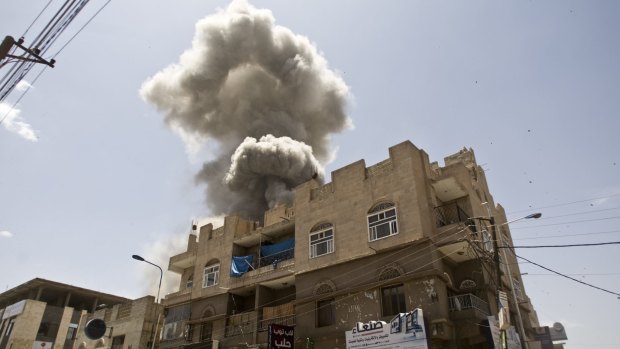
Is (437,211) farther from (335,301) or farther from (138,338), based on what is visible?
(138,338)

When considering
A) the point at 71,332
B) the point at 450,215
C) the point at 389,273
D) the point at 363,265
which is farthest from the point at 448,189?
the point at 71,332

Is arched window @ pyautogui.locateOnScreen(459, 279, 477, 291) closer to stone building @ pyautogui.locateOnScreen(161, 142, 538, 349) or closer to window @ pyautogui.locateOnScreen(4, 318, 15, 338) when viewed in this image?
stone building @ pyautogui.locateOnScreen(161, 142, 538, 349)

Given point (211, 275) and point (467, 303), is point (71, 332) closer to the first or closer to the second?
point (211, 275)

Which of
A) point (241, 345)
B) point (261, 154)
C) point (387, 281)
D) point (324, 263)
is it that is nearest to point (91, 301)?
point (261, 154)

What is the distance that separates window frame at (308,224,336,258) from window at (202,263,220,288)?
25.5ft

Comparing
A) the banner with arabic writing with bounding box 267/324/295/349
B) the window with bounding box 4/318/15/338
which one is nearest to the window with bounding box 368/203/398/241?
the banner with arabic writing with bounding box 267/324/295/349

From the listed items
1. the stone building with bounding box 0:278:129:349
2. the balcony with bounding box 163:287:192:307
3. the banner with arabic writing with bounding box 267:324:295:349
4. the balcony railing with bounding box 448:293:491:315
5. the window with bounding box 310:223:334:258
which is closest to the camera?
the balcony railing with bounding box 448:293:491:315

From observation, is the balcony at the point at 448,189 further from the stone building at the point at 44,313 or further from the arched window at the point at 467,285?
the stone building at the point at 44,313

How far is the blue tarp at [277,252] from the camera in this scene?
2649cm

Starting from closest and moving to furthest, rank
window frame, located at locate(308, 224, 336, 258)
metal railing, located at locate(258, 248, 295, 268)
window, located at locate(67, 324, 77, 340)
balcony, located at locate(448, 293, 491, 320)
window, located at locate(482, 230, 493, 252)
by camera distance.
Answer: balcony, located at locate(448, 293, 491, 320)
window, located at locate(482, 230, 493, 252)
window frame, located at locate(308, 224, 336, 258)
metal railing, located at locate(258, 248, 295, 268)
window, located at locate(67, 324, 77, 340)

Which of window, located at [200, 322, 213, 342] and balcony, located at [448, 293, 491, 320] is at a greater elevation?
window, located at [200, 322, 213, 342]

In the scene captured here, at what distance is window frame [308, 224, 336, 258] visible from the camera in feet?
75.7

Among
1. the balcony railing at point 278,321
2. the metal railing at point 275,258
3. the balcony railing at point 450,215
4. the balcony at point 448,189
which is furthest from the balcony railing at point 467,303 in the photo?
the metal railing at point 275,258

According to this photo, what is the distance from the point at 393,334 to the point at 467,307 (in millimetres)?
3501
